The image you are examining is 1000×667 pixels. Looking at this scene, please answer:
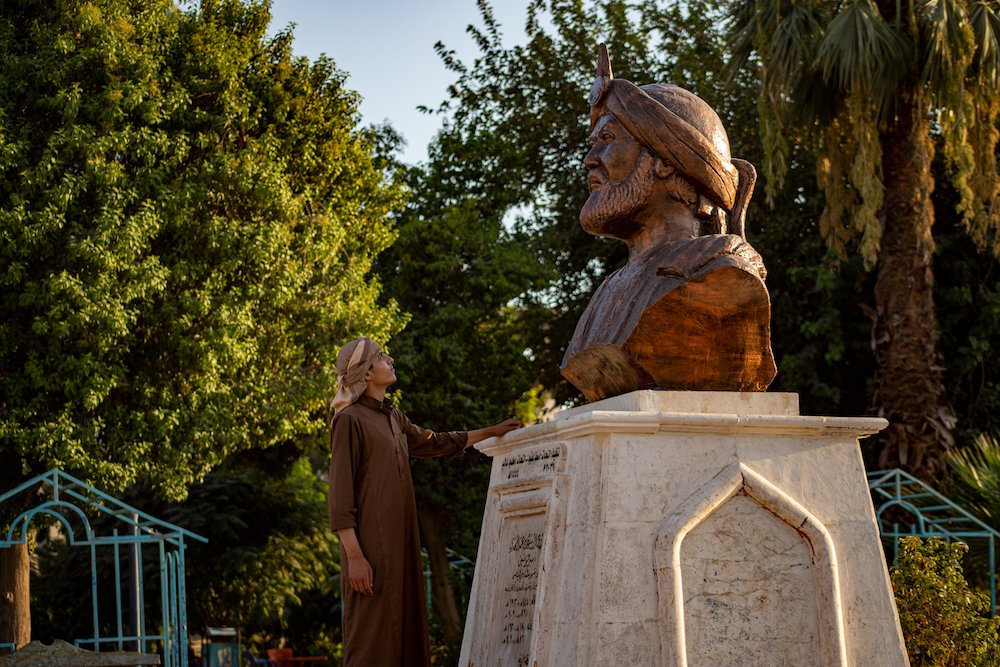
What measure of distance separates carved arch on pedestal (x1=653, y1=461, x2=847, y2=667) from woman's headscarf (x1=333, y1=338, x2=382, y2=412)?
1.72 meters

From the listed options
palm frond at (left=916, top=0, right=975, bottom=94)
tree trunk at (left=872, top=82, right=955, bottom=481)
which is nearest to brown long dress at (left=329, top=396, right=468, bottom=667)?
tree trunk at (left=872, top=82, right=955, bottom=481)

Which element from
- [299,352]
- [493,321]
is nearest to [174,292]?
[299,352]

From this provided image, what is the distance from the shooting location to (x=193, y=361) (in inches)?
511

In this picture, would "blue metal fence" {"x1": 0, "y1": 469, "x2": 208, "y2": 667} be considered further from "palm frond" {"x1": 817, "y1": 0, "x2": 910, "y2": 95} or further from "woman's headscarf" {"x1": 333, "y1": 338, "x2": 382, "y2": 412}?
"palm frond" {"x1": 817, "y1": 0, "x2": 910, "y2": 95}

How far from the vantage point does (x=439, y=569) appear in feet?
61.7

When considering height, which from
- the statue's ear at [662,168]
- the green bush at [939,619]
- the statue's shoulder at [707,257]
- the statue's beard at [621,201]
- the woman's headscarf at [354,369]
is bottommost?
the green bush at [939,619]

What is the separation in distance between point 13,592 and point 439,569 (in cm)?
670

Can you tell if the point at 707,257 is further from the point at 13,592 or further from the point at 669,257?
the point at 13,592

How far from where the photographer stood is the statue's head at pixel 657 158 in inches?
224

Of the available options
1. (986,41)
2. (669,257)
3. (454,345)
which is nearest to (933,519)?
(986,41)

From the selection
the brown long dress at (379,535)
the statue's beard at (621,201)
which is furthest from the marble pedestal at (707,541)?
the statue's beard at (621,201)

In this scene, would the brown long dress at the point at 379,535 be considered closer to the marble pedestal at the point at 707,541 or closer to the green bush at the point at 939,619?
the marble pedestal at the point at 707,541

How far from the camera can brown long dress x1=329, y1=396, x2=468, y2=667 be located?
5.64 meters

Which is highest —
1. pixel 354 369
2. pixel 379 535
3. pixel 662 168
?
pixel 662 168
